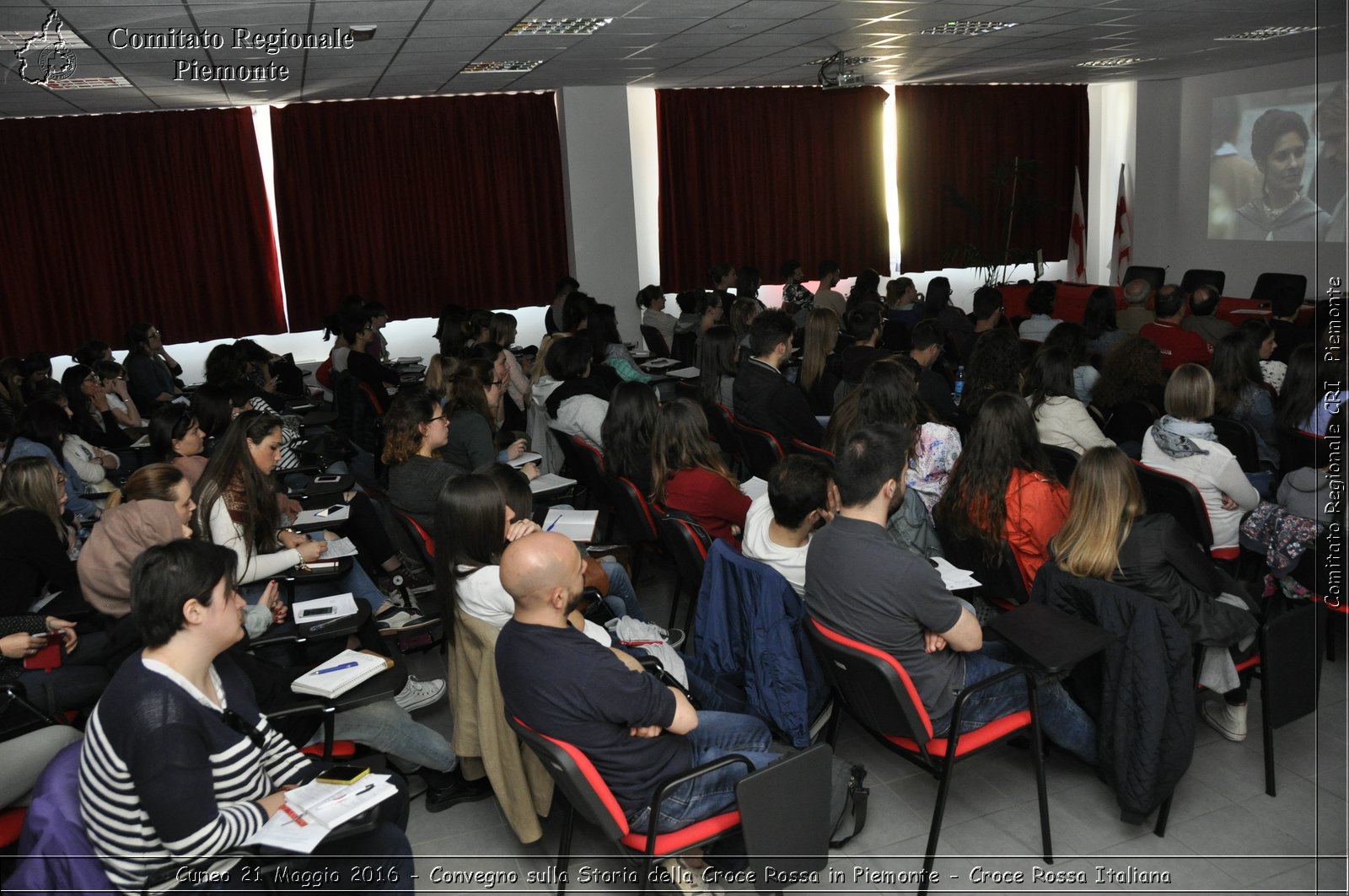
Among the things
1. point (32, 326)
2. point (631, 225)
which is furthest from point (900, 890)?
point (32, 326)

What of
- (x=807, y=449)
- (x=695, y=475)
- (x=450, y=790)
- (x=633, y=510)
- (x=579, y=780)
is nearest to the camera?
(x=579, y=780)

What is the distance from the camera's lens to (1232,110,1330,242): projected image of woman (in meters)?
10.7

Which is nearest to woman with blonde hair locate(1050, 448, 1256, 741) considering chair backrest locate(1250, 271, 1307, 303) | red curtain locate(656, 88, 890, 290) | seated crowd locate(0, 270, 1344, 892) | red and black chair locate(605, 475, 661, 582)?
seated crowd locate(0, 270, 1344, 892)

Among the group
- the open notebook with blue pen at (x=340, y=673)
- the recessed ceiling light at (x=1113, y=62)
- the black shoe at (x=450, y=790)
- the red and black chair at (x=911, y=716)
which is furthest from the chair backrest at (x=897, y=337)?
the open notebook with blue pen at (x=340, y=673)

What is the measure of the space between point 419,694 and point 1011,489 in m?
2.35

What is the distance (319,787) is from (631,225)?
8669mm

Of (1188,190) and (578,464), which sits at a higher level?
(1188,190)

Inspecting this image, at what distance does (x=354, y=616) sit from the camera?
3.19 metres

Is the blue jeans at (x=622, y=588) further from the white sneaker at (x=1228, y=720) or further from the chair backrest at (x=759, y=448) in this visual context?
the white sneaker at (x=1228, y=720)

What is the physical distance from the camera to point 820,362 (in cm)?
641

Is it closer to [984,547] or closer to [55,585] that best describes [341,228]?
[55,585]

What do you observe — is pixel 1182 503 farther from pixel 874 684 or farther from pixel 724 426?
pixel 724 426

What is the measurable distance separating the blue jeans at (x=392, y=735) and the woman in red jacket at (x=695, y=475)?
1.31m

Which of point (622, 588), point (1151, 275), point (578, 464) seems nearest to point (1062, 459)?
point (622, 588)
